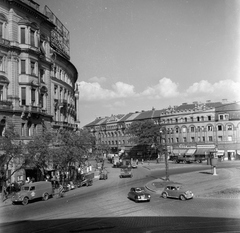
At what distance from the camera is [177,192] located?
26.4 m

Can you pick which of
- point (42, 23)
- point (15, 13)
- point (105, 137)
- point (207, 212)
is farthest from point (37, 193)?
point (105, 137)

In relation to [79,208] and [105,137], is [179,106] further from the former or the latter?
[79,208]

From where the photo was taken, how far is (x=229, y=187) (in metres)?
31.0

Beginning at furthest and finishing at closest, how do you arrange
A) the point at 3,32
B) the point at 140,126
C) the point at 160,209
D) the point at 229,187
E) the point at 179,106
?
the point at 179,106
the point at 140,126
the point at 3,32
the point at 229,187
the point at 160,209

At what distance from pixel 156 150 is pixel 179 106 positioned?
16.3 m

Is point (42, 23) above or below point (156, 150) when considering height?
above

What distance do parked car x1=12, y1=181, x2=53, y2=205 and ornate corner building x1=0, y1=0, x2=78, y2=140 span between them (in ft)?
35.9

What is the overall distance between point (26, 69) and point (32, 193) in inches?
723

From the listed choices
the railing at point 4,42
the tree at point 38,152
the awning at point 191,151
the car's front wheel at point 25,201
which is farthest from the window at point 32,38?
the awning at point 191,151

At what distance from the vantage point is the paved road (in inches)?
684

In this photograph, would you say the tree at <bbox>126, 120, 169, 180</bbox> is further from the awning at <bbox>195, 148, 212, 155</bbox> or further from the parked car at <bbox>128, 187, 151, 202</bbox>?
the parked car at <bbox>128, 187, 151, 202</bbox>

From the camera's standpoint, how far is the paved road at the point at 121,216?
17.4 metres

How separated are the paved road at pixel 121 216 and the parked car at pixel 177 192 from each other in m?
0.60

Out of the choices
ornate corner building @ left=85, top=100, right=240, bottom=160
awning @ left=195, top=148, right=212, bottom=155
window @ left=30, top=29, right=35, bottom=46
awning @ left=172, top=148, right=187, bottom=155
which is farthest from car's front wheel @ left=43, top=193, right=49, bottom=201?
awning @ left=172, top=148, right=187, bottom=155
